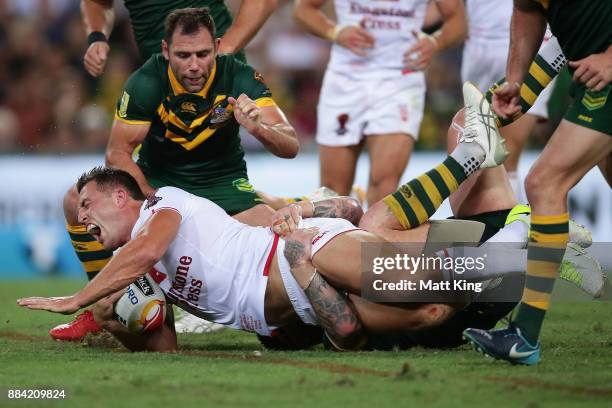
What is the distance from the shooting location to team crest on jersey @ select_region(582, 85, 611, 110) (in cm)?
525

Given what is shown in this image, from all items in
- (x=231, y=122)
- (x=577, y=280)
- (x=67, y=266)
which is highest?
(x=231, y=122)

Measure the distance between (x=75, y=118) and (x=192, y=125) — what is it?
643 centimetres

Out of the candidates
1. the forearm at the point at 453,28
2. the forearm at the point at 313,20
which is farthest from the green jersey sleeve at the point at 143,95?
the forearm at the point at 453,28

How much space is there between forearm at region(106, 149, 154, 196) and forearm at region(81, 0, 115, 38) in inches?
61.0

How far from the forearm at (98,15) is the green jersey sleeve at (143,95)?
53.8 inches

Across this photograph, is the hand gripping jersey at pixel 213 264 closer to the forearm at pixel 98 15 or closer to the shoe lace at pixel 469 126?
the shoe lace at pixel 469 126

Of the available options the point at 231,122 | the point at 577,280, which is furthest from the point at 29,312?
the point at 577,280

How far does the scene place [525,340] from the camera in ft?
17.4

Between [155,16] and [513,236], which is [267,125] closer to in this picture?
[513,236]

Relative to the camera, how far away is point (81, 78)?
45.0 feet

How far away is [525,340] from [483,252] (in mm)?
905

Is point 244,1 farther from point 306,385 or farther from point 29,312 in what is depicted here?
point 306,385

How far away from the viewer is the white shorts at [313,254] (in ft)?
19.3

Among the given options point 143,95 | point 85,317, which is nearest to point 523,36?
point 143,95
